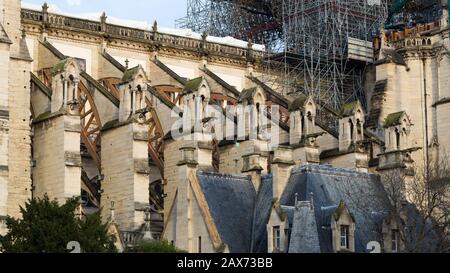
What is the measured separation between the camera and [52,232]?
38406 mm

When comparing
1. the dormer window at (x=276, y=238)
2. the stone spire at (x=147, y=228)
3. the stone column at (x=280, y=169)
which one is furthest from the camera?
the stone column at (x=280, y=169)

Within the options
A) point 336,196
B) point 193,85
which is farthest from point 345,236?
point 193,85

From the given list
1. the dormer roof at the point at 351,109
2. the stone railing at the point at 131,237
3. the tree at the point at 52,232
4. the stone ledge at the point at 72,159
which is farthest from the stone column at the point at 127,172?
the dormer roof at the point at 351,109

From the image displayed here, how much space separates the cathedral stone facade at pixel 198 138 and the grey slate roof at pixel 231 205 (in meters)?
0.05

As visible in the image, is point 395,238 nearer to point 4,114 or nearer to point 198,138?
point 198,138

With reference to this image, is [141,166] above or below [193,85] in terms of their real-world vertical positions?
below

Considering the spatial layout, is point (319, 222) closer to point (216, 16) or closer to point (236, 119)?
point (236, 119)

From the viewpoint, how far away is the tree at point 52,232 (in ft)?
125

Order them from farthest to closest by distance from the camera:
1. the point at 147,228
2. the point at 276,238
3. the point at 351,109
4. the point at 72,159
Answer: the point at 351,109 < the point at 72,159 < the point at 147,228 < the point at 276,238

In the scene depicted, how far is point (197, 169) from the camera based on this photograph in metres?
45.2

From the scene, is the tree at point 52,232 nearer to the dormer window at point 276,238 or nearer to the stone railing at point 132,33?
the dormer window at point 276,238

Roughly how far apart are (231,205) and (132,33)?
17.7 meters

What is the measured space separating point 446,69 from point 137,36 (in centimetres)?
1398
